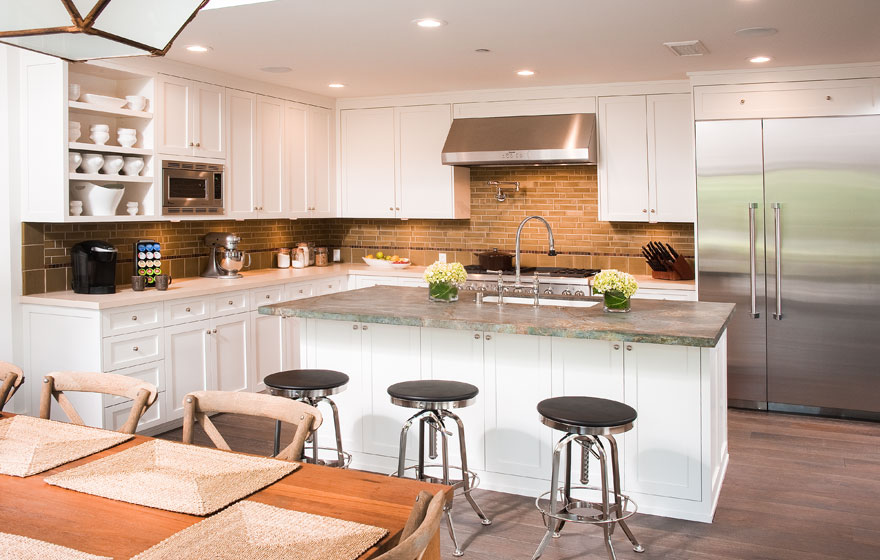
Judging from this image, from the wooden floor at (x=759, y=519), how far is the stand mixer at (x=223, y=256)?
5.29 feet

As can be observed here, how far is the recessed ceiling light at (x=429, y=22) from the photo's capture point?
13.6ft

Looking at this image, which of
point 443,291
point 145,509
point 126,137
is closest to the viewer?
point 145,509

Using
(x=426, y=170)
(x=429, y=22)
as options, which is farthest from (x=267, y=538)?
(x=426, y=170)

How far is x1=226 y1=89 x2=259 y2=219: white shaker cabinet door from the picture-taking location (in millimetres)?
5914

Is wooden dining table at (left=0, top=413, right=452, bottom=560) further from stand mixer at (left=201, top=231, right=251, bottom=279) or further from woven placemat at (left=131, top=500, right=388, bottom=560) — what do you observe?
stand mixer at (left=201, top=231, right=251, bottom=279)

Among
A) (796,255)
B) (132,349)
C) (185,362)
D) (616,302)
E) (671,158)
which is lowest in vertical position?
(185,362)

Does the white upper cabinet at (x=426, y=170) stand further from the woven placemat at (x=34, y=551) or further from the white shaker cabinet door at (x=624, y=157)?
the woven placemat at (x=34, y=551)

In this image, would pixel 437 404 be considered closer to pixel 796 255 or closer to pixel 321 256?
pixel 796 255

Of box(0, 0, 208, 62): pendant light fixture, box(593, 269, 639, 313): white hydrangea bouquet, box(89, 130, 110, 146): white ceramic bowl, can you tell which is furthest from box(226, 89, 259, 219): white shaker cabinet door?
box(0, 0, 208, 62): pendant light fixture

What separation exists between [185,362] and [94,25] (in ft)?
12.7

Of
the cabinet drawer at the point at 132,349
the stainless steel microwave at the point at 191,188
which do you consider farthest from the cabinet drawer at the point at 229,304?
the stainless steel microwave at the point at 191,188

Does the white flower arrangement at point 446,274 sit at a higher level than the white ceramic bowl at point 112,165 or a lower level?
lower

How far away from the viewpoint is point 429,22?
13.7 feet

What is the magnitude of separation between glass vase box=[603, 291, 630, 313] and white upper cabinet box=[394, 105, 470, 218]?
298 centimetres
